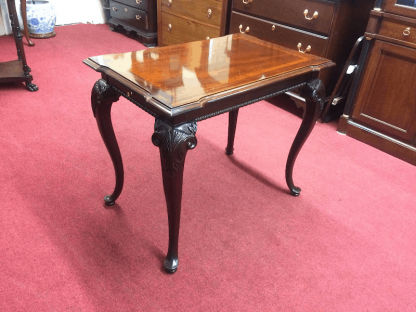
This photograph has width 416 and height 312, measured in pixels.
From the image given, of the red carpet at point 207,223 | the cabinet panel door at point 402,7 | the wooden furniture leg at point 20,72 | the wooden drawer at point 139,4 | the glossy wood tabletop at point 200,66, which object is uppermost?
the cabinet panel door at point 402,7

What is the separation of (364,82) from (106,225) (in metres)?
1.87

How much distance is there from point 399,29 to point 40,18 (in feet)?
12.4

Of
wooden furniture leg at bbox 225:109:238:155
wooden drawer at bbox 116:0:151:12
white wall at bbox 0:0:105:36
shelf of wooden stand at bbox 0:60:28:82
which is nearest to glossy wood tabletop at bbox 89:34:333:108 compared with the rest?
wooden furniture leg at bbox 225:109:238:155

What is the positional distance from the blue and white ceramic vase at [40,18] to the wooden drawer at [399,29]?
360 cm

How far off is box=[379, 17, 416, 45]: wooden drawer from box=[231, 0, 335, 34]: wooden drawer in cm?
34

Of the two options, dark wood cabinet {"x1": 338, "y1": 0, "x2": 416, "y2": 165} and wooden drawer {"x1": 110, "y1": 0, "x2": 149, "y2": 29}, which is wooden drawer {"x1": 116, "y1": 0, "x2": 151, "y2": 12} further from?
dark wood cabinet {"x1": 338, "y1": 0, "x2": 416, "y2": 165}

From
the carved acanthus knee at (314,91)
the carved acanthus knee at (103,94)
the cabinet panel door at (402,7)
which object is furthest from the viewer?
the cabinet panel door at (402,7)

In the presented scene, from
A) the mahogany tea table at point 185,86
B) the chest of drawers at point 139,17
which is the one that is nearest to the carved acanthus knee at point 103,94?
the mahogany tea table at point 185,86

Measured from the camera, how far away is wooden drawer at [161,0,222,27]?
3.03m

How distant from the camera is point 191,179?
190cm

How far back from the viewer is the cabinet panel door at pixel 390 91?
2043 mm

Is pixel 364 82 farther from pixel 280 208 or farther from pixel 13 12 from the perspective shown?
pixel 13 12

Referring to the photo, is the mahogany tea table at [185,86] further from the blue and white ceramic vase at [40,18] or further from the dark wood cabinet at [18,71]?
the blue and white ceramic vase at [40,18]

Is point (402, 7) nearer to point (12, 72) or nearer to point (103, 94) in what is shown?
point (103, 94)
